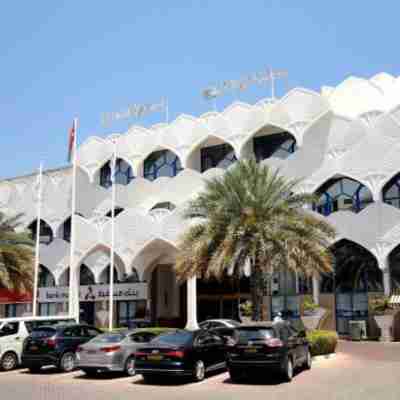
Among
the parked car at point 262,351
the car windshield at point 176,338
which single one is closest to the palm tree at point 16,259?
the car windshield at point 176,338

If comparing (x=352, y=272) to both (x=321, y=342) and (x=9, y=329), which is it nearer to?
(x=321, y=342)

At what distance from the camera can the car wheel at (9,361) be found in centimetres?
1888

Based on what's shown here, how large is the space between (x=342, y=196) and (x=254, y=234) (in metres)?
10.5

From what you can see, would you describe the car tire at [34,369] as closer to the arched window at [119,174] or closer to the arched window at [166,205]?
the arched window at [166,205]

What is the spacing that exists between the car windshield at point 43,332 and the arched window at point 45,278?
22.2m

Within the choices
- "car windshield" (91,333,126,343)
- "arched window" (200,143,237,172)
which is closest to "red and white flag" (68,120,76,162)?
"arched window" (200,143,237,172)

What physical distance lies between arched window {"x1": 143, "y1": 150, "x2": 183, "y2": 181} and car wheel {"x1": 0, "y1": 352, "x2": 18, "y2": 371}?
64.1 feet

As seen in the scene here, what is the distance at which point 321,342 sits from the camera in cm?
1950

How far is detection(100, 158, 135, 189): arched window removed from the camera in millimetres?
38656

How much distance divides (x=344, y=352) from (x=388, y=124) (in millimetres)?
12501

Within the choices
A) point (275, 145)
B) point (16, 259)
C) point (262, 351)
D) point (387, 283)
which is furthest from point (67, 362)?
point (275, 145)

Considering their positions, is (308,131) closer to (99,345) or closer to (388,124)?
(388,124)

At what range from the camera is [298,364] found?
613 inches

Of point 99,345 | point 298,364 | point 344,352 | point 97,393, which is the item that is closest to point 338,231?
point 344,352
